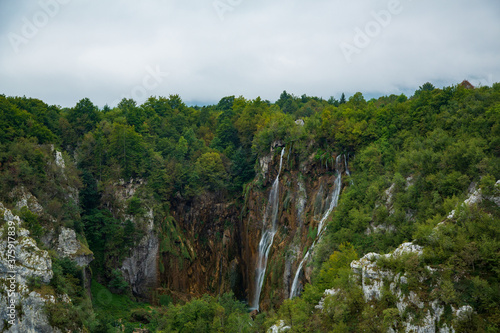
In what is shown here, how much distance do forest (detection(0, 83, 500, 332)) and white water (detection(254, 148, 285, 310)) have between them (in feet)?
9.45

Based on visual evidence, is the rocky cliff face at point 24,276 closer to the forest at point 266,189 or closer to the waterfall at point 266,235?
the forest at point 266,189

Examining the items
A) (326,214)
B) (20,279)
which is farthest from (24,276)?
(326,214)

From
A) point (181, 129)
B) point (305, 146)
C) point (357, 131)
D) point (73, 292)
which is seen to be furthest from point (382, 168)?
point (181, 129)

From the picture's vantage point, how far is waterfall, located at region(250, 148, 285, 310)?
132ft

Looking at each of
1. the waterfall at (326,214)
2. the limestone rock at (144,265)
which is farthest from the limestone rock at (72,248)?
the waterfall at (326,214)

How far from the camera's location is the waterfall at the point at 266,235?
4022cm

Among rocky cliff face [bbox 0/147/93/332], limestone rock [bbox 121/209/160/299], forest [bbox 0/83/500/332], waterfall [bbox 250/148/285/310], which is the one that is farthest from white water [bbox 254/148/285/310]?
rocky cliff face [bbox 0/147/93/332]

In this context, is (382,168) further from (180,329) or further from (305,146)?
(180,329)

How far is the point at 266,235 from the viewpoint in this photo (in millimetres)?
41938

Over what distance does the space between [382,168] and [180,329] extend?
66.8 ft

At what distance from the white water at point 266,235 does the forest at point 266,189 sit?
9.45ft

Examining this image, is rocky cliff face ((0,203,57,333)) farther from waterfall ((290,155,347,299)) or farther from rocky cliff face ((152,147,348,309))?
waterfall ((290,155,347,299))

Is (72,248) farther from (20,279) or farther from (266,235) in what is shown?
(266,235)

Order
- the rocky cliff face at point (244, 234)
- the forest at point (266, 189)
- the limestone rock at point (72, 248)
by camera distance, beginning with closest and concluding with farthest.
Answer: the forest at point (266, 189) < the limestone rock at point (72, 248) < the rocky cliff face at point (244, 234)
